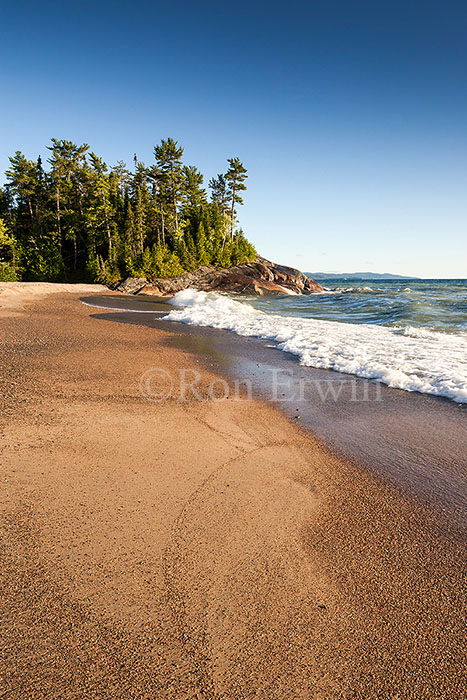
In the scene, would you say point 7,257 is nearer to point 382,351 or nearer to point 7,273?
point 7,273

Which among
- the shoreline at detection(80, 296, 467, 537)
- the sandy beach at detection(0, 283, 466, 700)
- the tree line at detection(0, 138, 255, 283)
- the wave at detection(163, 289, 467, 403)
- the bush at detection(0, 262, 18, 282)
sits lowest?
the sandy beach at detection(0, 283, 466, 700)

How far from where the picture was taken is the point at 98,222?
37844mm

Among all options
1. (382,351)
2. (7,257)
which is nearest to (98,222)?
(7,257)

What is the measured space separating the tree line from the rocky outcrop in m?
1.50

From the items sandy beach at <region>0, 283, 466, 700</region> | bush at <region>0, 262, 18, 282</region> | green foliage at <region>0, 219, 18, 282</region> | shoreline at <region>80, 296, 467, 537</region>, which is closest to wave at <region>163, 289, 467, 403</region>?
shoreline at <region>80, 296, 467, 537</region>

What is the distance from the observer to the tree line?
3762 cm

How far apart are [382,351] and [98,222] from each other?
37206mm

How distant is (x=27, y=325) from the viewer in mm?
11977

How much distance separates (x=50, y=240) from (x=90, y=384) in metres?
39.9

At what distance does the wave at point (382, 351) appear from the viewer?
669 cm

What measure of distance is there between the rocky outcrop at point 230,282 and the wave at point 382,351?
73.7ft

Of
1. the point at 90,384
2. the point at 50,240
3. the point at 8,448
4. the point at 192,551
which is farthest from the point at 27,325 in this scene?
the point at 50,240

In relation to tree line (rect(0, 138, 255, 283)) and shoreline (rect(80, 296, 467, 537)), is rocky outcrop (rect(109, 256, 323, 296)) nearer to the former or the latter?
tree line (rect(0, 138, 255, 283))

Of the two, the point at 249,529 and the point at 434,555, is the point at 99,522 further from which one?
the point at 434,555
